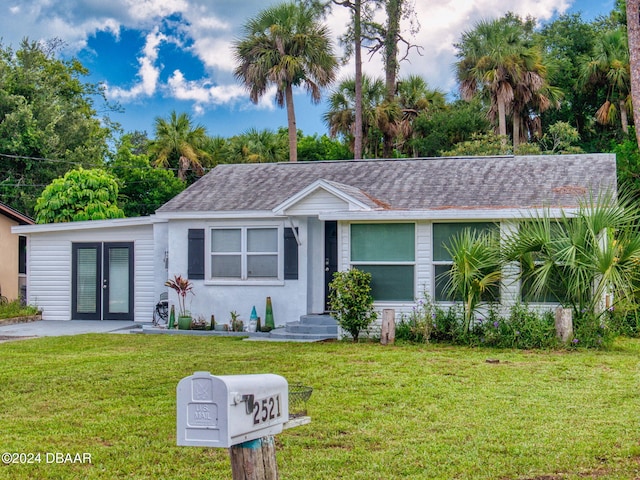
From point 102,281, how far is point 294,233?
572cm

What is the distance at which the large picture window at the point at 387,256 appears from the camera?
14.9 metres

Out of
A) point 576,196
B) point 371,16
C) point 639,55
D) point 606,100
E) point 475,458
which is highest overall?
point 371,16

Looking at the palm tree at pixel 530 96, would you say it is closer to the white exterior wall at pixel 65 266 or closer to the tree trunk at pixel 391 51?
the tree trunk at pixel 391 51

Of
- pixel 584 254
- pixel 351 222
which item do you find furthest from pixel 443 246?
pixel 584 254

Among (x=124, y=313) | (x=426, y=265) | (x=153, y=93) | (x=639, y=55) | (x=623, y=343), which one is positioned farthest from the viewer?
(x=153, y=93)

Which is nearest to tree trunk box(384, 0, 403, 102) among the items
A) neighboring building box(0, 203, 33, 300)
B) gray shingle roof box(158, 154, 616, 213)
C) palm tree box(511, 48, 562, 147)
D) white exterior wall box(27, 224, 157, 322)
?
palm tree box(511, 48, 562, 147)

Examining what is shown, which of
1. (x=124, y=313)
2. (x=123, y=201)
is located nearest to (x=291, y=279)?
(x=124, y=313)

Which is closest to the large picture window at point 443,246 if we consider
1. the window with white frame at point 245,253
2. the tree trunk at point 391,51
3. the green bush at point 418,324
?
the green bush at point 418,324

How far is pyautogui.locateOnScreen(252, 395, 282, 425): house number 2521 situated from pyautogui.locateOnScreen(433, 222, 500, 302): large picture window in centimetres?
1106

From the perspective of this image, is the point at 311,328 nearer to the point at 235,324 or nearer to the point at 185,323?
the point at 235,324

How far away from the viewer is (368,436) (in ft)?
23.6

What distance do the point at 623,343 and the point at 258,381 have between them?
1162 centimetres

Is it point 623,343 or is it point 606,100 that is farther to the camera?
point 606,100

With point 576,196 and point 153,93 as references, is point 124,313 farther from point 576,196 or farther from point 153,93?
point 153,93
